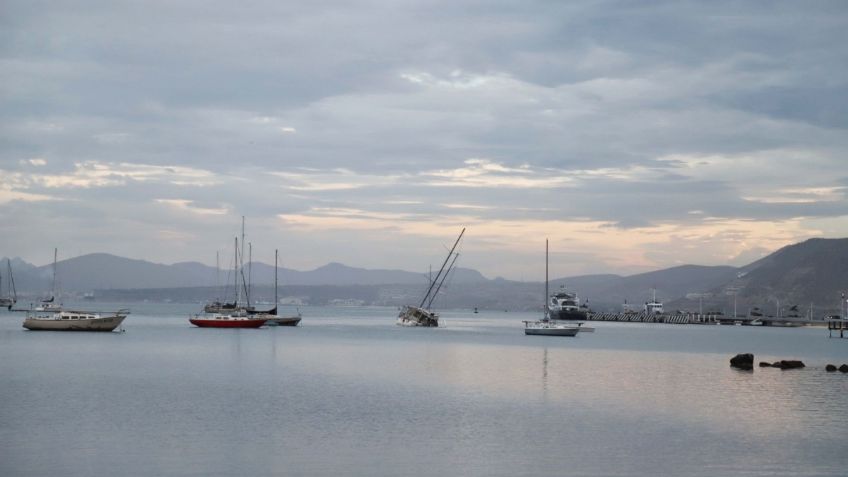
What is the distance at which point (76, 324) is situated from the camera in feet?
371

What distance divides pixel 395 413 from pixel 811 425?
58.2 ft

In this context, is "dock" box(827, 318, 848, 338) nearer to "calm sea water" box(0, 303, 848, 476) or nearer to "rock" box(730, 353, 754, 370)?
"calm sea water" box(0, 303, 848, 476)

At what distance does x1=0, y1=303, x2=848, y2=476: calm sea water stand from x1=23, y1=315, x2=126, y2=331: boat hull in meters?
37.0

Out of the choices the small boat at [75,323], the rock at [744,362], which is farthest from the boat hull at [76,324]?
the rock at [744,362]

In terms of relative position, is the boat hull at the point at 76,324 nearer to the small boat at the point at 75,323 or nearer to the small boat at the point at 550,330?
the small boat at the point at 75,323

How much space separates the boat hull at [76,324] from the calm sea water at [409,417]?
122 feet

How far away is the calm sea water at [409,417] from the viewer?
96.3ft

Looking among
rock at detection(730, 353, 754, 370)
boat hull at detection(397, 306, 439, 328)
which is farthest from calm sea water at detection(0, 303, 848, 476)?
boat hull at detection(397, 306, 439, 328)

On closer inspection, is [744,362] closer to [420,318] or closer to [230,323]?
[230,323]

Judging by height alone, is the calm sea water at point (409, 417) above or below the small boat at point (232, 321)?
below

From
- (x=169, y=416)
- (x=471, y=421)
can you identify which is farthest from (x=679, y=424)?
(x=169, y=416)

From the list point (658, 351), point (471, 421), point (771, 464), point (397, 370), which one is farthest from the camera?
point (658, 351)

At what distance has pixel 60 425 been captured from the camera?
118 feet

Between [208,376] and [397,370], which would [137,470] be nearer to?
[208,376]
